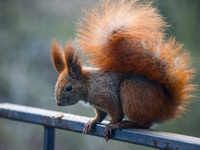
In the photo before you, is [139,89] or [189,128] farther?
[189,128]

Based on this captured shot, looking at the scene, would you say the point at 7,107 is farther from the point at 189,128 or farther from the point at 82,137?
the point at 82,137

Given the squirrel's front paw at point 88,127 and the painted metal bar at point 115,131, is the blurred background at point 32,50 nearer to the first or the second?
the painted metal bar at point 115,131

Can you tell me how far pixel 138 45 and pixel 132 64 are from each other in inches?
2.8

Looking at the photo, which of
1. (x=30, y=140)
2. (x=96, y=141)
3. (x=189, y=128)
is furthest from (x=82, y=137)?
(x=189, y=128)

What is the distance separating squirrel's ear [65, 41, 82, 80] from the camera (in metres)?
0.97

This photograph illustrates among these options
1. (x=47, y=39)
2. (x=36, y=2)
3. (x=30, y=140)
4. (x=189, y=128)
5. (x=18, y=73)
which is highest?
(x=36, y=2)

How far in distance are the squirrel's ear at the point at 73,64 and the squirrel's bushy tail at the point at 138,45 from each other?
0.26 feet

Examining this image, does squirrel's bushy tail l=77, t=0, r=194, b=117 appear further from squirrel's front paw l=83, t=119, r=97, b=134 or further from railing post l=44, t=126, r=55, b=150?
railing post l=44, t=126, r=55, b=150

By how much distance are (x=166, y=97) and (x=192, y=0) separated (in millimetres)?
868

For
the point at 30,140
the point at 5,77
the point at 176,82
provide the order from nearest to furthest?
the point at 176,82
the point at 5,77
the point at 30,140

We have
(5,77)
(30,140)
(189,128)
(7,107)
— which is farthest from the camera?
(30,140)

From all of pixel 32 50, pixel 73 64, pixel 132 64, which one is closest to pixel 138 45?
pixel 132 64

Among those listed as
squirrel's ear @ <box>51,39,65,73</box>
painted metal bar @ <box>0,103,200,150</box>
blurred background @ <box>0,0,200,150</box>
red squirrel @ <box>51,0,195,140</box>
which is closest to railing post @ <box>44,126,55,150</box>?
painted metal bar @ <box>0,103,200,150</box>

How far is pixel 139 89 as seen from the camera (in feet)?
3.01
